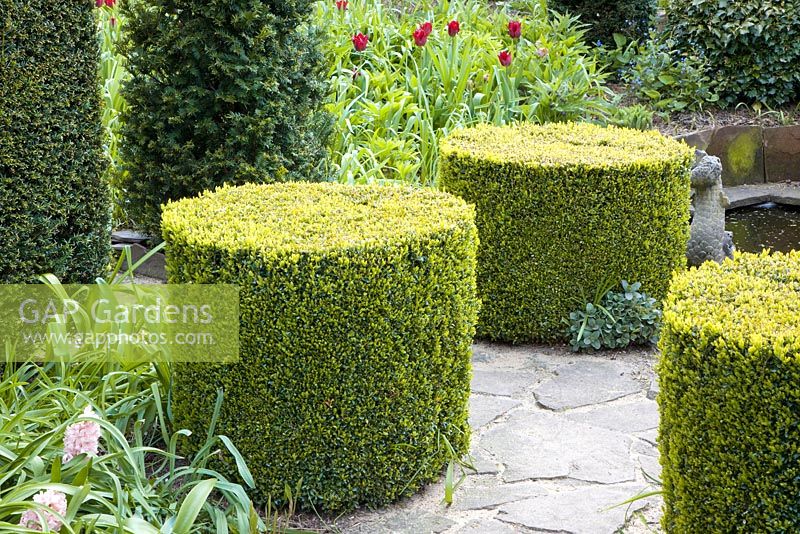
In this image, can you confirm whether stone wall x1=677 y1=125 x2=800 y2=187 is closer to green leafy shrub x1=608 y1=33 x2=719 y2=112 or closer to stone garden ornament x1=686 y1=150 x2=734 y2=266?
green leafy shrub x1=608 y1=33 x2=719 y2=112

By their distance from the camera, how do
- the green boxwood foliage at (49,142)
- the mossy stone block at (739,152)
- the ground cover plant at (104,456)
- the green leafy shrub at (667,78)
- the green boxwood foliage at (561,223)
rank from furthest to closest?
the green leafy shrub at (667,78), the mossy stone block at (739,152), the green boxwood foliage at (561,223), the green boxwood foliage at (49,142), the ground cover plant at (104,456)

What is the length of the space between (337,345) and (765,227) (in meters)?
5.31

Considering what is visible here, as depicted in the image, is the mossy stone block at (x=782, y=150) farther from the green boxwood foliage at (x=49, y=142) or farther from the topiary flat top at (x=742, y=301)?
the green boxwood foliage at (x=49, y=142)

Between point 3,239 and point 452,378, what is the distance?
1.90 metres

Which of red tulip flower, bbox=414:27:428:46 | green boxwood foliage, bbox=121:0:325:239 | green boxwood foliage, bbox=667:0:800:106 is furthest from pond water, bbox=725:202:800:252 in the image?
green boxwood foliage, bbox=121:0:325:239

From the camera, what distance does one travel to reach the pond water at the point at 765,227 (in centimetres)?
696

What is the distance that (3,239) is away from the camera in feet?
12.5

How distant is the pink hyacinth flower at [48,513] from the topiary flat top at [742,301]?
1.76 m

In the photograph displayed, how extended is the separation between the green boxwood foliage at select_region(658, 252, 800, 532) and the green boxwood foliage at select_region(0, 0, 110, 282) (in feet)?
8.46

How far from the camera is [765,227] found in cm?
746

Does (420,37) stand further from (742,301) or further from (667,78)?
(742,301)

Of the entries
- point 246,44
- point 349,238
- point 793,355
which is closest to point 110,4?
point 246,44

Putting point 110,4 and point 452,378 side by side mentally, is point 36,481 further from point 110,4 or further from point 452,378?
point 110,4

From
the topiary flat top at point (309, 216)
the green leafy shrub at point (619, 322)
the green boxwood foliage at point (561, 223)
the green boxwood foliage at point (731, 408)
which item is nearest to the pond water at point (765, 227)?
the green boxwood foliage at point (561, 223)
